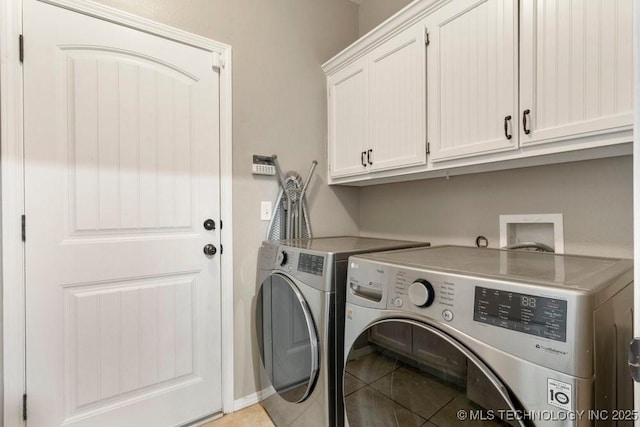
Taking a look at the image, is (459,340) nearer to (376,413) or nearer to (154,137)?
(376,413)

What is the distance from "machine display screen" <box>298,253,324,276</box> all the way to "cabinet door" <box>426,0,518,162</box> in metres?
0.76

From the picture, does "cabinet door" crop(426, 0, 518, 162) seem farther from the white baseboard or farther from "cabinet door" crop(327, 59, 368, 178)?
the white baseboard

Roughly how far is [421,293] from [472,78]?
3.32ft

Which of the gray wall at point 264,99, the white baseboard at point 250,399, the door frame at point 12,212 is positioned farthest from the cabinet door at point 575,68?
the door frame at point 12,212

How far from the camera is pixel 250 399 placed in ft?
6.12

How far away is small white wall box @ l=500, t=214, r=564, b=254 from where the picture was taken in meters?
1.38

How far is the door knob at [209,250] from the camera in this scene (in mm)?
1729

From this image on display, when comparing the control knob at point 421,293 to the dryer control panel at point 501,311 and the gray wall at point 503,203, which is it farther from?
the gray wall at point 503,203

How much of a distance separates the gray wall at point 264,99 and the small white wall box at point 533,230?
108cm

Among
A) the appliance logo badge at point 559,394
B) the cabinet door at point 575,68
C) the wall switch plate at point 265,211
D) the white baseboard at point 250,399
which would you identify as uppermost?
the cabinet door at point 575,68

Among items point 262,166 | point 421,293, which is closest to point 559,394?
point 421,293

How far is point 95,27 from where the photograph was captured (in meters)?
1.46

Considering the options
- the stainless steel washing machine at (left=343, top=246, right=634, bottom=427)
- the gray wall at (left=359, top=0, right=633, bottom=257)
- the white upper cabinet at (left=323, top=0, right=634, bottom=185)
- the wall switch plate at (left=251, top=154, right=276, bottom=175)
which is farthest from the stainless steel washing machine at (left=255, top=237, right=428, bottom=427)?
the white upper cabinet at (left=323, top=0, right=634, bottom=185)

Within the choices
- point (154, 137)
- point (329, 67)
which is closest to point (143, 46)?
point (154, 137)
